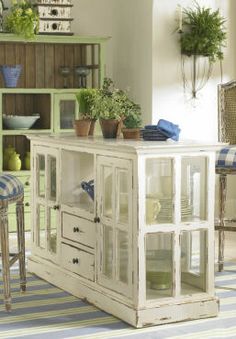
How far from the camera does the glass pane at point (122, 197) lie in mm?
3771

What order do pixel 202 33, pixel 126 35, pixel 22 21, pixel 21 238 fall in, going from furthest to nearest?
pixel 126 35, pixel 202 33, pixel 22 21, pixel 21 238

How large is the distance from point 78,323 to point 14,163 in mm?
2591

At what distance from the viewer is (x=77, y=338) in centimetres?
361

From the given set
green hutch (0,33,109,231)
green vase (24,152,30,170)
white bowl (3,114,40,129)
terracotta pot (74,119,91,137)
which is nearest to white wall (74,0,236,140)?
green hutch (0,33,109,231)

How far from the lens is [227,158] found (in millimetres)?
4523

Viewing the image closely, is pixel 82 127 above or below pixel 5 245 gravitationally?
above

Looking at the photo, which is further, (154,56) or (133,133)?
(154,56)

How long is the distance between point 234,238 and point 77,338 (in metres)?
2.71

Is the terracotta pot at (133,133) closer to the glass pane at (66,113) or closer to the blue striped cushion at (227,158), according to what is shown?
the blue striped cushion at (227,158)

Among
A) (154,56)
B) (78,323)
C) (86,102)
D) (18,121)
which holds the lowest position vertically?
(78,323)

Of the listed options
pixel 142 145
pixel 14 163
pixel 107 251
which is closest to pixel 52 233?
pixel 107 251

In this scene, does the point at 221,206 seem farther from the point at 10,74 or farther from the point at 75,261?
the point at 10,74

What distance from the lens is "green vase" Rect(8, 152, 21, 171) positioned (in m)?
6.22

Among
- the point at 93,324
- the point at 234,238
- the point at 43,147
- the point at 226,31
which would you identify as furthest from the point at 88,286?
the point at 226,31
